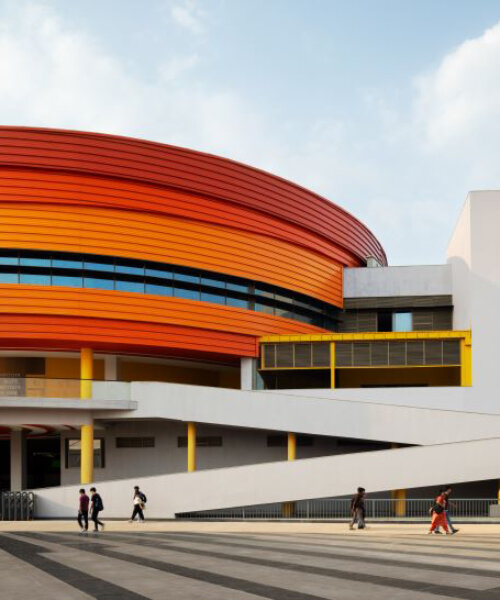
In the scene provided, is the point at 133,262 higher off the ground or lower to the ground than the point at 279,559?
higher

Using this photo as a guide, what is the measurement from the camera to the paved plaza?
10.7 metres

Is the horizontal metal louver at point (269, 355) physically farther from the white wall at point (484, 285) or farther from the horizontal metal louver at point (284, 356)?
the white wall at point (484, 285)

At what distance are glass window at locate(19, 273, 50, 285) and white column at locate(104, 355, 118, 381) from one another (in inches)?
213

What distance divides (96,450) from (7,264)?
10.4 m

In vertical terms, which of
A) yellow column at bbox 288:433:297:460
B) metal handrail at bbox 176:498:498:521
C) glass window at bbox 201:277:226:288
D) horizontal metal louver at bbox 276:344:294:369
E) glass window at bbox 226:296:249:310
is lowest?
metal handrail at bbox 176:498:498:521

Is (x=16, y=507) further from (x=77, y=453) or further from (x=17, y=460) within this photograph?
(x=77, y=453)

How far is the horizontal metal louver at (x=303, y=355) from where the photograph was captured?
117 ft

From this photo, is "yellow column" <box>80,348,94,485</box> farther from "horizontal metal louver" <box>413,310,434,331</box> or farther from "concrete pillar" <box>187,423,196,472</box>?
"horizontal metal louver" <box>413,310,434,331</box>

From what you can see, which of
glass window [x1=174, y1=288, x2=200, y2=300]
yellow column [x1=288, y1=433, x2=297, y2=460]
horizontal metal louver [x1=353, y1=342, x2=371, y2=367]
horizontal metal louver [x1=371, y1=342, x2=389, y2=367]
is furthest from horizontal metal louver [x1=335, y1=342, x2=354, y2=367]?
glass window [x1=174, y1=288, x2=200, y2=300]

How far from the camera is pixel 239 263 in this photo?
117ft

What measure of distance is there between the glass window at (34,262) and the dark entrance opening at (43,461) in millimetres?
10325

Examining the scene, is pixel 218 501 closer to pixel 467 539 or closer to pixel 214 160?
pixel 467 539

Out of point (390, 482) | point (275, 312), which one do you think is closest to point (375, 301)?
point (275, 312)

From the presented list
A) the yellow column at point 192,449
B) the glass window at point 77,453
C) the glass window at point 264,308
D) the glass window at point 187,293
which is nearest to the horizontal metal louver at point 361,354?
the glass window at point 264,308
